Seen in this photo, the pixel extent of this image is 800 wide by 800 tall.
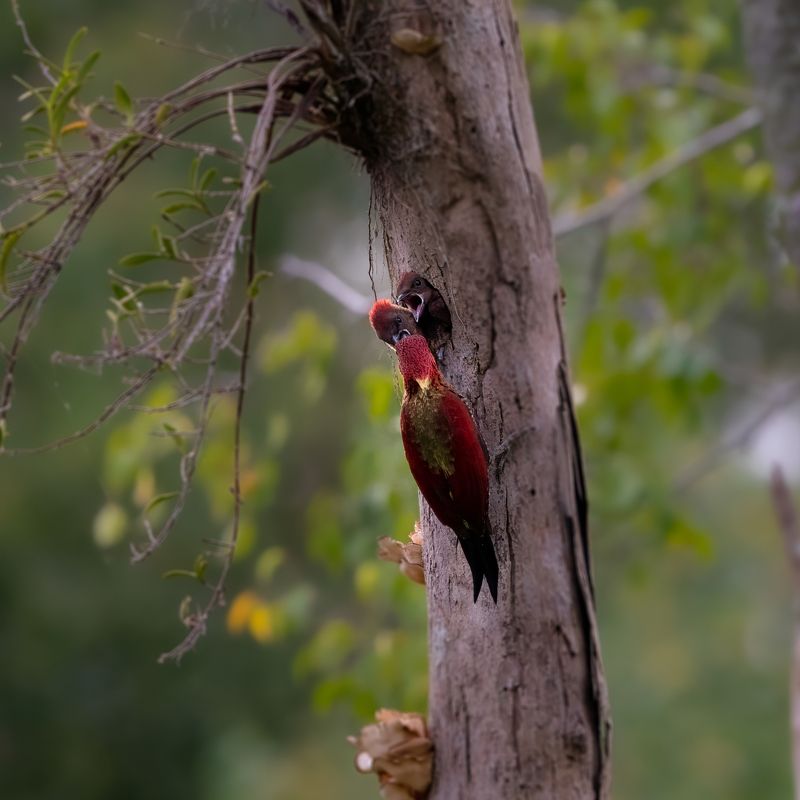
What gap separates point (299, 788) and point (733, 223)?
3946 mm

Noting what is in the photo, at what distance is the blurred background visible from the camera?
2570mm

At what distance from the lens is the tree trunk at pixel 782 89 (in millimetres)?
2137

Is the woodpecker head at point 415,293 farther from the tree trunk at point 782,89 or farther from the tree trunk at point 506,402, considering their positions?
the tree trunk at point 782,89

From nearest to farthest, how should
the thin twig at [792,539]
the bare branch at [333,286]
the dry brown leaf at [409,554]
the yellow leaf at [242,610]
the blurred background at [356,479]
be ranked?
the dry brown leaf at [409,554] → the bare branch at [333,286] → the thin twig at [792,539] → the blurred background at [356,479] → the yellow leaf at [242,610]

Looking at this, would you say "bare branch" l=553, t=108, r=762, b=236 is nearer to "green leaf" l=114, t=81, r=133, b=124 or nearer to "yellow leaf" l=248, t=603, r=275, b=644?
"yellow leaf" l=248, t=603, r=275, b=644

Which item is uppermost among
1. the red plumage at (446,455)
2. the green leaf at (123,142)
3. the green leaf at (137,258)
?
the green leaf at (123,142)

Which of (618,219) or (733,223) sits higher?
(618,219)

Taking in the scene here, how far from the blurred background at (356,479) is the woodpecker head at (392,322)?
2.71ft

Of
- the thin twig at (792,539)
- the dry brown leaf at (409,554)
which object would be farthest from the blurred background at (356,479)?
the dry brown leaf at (409,554)

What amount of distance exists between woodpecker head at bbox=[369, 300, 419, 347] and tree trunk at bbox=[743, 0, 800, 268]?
4.09ft

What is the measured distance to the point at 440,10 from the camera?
42.9 inches

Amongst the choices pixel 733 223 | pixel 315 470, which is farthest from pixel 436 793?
pixel 315 470

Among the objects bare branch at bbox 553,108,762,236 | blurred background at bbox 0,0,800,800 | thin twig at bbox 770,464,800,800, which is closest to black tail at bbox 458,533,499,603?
blurred background at bbox 0,0,800,800

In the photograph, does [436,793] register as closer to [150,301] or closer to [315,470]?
[150,301]
